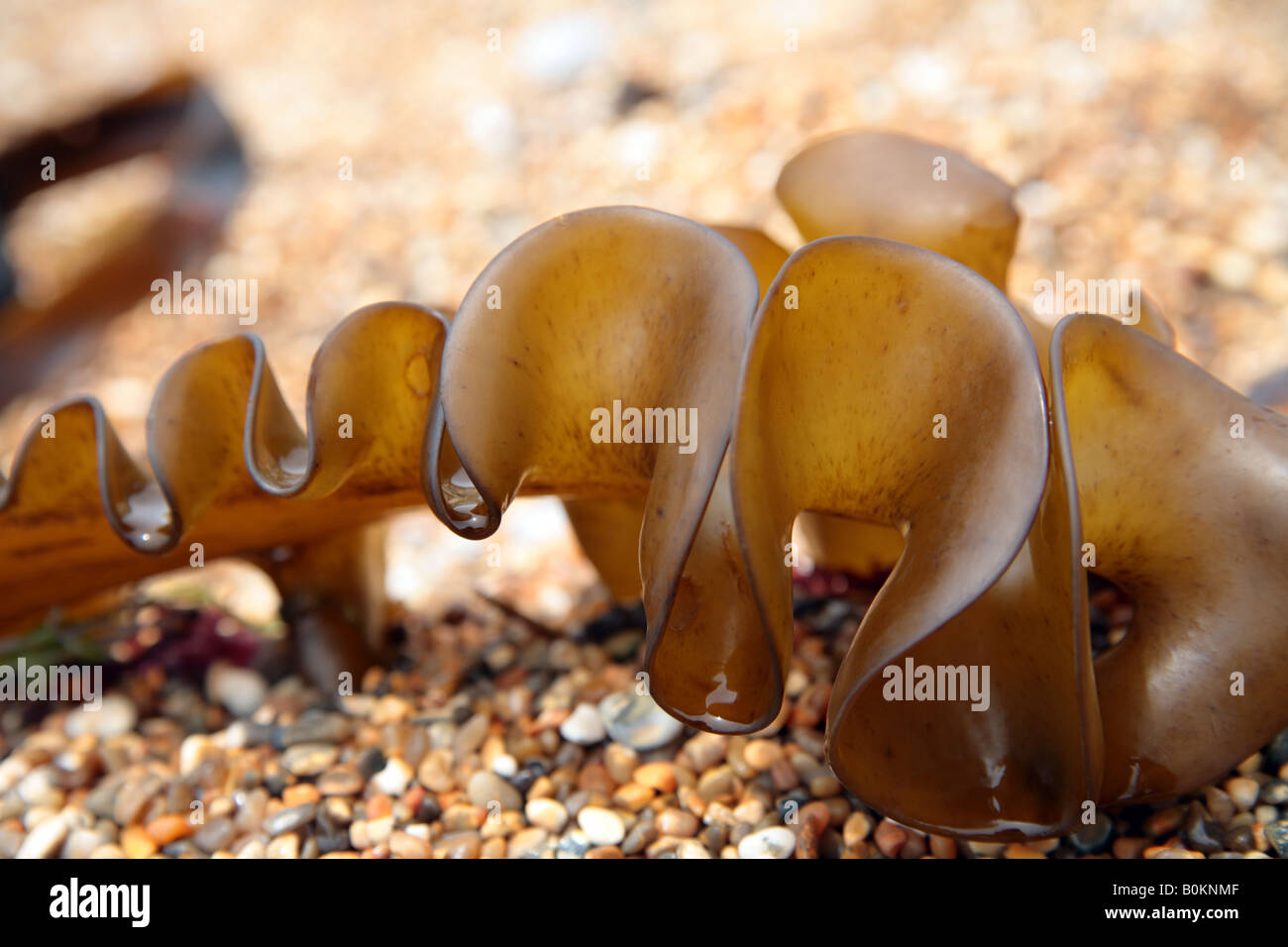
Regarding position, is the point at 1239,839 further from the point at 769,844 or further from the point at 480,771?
the point at 480,771

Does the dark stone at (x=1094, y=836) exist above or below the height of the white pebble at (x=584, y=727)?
below

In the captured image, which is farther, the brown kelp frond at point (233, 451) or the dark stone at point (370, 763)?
the dark stone at point (370, 763)

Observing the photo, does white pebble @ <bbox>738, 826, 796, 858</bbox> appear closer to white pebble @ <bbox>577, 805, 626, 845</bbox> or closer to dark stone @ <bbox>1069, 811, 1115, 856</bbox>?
white pebble @ <bbox>577, 805, 626, 845</bbox>

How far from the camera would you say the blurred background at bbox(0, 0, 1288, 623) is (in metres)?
1.74

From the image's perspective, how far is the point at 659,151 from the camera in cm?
218

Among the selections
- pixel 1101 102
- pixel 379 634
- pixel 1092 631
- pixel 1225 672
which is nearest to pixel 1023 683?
pixel 1225 672

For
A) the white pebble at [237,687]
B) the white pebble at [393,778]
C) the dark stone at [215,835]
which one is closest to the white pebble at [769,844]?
the white pebble at [393,778]

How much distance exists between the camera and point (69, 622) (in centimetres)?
117

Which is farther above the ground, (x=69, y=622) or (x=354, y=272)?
(x=354, y=272)

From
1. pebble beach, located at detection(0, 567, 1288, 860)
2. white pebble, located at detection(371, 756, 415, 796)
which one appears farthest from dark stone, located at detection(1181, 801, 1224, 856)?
white pebble, located at detection(371, 756, 415, 796)

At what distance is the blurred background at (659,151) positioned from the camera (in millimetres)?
1743

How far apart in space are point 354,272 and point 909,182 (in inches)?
60.7

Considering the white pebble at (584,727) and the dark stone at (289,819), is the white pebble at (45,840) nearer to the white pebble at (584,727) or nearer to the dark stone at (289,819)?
the dark stone at (289,819)
